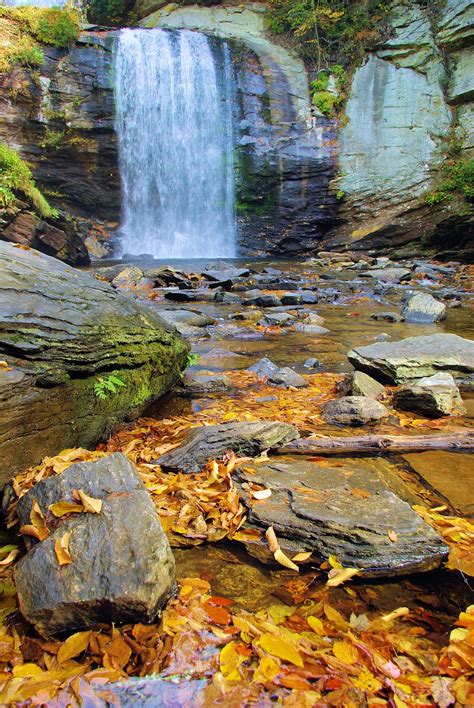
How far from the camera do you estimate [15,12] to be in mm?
16625

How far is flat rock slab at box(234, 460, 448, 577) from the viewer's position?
5.55ft

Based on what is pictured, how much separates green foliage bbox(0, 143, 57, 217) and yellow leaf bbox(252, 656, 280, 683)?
42.2 ft

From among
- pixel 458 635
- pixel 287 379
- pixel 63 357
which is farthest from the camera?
pixel 287 379

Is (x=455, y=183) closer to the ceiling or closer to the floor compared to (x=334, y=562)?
closer to the ceiling

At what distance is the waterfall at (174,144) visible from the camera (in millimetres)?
18047

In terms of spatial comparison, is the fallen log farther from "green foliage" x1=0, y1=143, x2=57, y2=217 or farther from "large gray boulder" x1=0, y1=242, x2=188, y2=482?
"green foliage" x1=0, y1=143, x2=57, y2=217

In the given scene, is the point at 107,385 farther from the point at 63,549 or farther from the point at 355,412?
the point at 355,412

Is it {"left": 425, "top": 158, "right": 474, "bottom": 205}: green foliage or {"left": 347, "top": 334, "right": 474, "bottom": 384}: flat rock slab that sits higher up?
{"left": 425, "top": 158, "right": 474, "bottom": 205}: green foliage

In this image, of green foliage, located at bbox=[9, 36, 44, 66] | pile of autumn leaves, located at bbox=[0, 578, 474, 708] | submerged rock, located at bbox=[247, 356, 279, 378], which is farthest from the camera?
green foliage, located at bbox=[9, 36, 44, 66]

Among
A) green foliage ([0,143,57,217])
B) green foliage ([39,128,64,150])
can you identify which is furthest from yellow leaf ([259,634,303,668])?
green foliage ([39,128,64,150])

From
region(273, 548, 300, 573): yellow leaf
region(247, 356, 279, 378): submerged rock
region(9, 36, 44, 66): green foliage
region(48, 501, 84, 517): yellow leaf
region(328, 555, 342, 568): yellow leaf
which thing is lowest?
region(247, 356, 279, 378): submerged rock

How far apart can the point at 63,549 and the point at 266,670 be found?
75 centimetres

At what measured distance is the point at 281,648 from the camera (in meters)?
1.30

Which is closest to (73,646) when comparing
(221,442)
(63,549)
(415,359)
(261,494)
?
(63,549)
